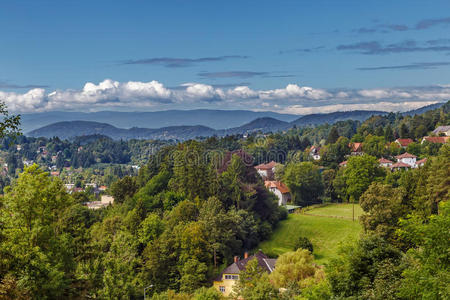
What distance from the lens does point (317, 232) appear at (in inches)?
1604

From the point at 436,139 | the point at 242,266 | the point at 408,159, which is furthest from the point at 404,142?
the point at 242,266

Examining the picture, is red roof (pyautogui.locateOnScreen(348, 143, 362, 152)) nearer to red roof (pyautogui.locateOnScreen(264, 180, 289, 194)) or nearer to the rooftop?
red roof (pyautogui.locateOnScreen(264, 180, 289, 194))

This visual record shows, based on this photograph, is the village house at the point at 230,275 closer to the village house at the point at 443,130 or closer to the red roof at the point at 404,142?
the red roof at the point at 404,142

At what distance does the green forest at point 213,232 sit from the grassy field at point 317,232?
886 millimetres

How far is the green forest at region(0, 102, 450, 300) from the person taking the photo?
42.8ft

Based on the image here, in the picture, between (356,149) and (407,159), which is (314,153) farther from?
(407,159)

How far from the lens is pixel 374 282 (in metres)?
13.6

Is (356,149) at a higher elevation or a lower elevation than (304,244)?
higher

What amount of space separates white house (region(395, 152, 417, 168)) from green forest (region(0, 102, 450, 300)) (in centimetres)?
169

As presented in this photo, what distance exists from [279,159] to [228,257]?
59.0 m

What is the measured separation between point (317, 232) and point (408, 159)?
3417 cm

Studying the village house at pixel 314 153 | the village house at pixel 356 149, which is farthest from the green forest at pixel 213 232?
the village house at pixel 314 153

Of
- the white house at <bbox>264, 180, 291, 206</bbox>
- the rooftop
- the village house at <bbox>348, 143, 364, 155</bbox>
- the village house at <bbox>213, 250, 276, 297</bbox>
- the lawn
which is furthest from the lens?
the village house at <bbox>348, 143, 364, 155</bbox>

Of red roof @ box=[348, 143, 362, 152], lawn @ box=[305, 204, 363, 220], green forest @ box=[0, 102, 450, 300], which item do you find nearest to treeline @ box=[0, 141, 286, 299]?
green forest @ box=[0, 102, 450, 300]
